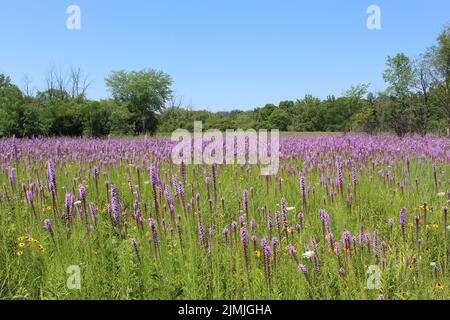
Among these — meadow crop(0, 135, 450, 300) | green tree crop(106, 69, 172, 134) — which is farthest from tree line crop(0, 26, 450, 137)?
meadow crop(0, 135, 450, 300)

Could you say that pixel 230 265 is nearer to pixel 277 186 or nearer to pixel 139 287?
pixel 139 287

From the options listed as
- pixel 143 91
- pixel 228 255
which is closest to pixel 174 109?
pixel 143 91

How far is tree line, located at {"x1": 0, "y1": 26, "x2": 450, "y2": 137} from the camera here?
69.8 ft

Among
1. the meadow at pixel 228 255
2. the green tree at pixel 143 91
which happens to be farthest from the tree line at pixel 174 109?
the meadow at pixel 228 255

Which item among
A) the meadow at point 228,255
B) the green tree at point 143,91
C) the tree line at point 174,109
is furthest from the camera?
the green tree at point 143,91

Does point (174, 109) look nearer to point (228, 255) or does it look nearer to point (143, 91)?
point (143, 91)

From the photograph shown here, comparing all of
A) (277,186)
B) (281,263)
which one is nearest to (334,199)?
(277,186)

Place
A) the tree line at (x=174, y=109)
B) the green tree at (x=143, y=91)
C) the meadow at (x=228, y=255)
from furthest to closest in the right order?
the green tree at (x=143, y=91) < the tree line at (x=174, y=109) < the meadow at (x=228, y=255)

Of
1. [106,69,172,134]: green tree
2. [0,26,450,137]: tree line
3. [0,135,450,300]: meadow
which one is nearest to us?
[0,135,450,300]: meadow

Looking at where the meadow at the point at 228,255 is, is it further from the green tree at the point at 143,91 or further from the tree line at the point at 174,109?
the green tree at the point at 143,91

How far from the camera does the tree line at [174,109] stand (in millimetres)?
21281

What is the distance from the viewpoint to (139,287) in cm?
316

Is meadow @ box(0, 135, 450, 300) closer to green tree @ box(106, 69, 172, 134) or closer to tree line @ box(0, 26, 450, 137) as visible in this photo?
tree line @ box(0, 26, 450, 137)
